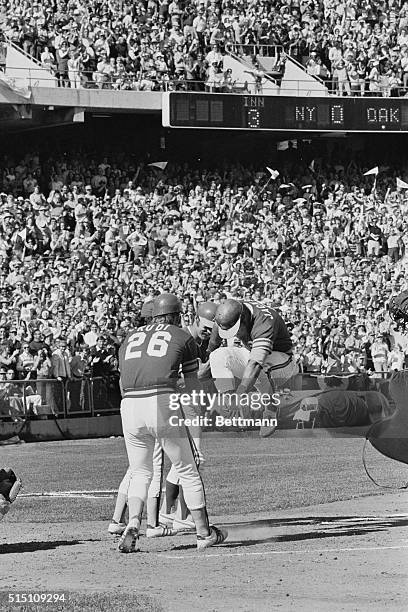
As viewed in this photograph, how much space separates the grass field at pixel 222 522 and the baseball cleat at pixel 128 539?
0.09 metres

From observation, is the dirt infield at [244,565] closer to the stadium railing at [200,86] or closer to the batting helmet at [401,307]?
the batting helmet at [401,307]

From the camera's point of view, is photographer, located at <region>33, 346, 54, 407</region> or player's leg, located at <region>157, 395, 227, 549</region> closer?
player's leg, located at <region>157, 395, 227, 549</region>

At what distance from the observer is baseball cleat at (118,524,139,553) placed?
945 centimetres

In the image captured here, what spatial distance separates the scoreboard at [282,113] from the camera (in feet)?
103

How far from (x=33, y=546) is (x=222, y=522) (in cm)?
203

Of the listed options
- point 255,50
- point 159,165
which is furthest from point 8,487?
point 255,50

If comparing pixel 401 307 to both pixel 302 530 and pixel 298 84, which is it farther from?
pixel 298 84

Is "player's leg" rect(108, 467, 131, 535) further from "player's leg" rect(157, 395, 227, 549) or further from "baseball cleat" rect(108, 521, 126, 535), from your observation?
"player's leg" rect(157, 395, 227, 549)

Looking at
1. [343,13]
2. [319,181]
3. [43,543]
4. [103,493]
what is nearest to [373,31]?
[343,13]

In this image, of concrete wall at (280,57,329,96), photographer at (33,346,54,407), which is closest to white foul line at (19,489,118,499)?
photographer at (33,346,54,407)

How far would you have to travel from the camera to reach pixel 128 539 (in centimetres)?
945

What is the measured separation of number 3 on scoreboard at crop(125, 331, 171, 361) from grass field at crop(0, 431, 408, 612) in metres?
0.97

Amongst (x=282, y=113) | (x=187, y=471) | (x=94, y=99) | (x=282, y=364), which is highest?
(x=94, y=99)

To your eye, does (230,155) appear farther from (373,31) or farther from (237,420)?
(237,420)
